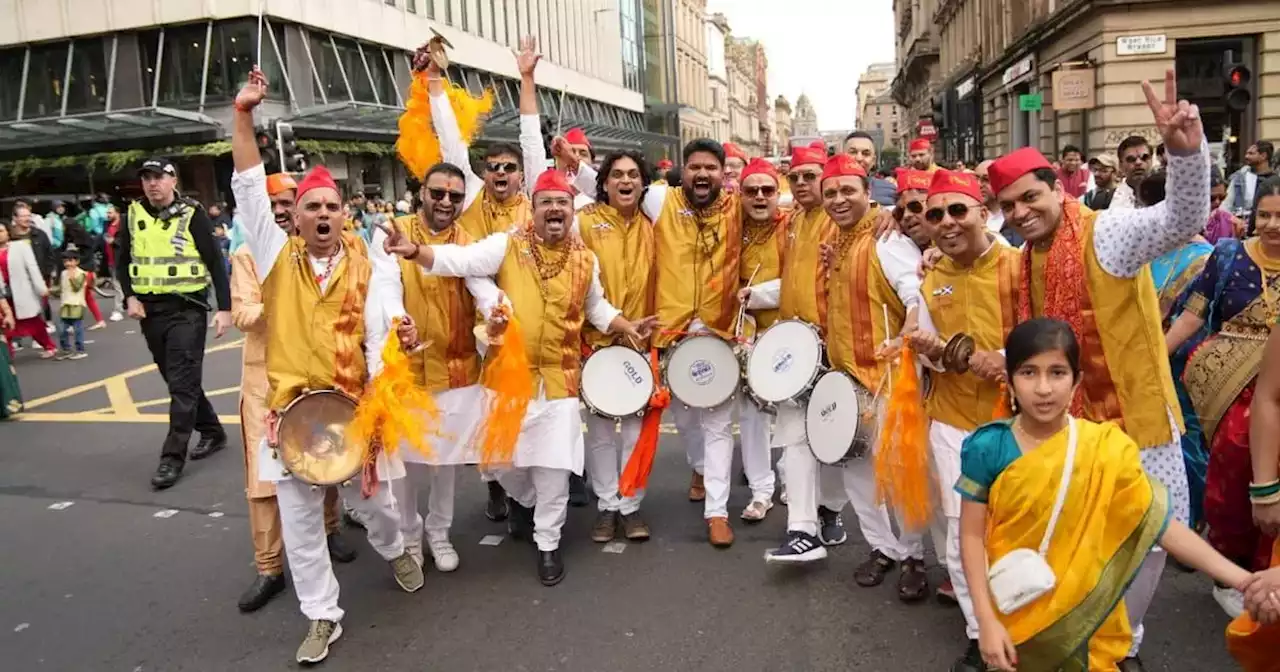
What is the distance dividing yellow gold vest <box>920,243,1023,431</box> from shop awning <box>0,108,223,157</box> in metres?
25.9

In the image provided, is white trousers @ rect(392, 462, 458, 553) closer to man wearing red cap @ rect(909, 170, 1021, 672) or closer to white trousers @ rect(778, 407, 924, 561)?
white trousers @ rect(778, 407, 924, 561)

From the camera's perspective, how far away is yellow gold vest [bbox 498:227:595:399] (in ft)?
16.2

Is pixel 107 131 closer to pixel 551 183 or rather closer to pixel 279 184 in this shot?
pixel 279 184

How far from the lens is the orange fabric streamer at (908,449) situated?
12.9ft

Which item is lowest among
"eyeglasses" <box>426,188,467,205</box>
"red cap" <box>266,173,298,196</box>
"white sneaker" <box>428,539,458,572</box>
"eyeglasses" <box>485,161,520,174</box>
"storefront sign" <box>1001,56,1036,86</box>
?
"white sneaker" <box>428,539,458,572</box>

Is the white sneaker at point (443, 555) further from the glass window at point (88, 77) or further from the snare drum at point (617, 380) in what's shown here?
the glass window at point (88, 77)

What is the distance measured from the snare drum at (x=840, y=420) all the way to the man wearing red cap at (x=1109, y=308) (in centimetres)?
100

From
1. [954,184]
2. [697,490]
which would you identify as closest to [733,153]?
[697,490]

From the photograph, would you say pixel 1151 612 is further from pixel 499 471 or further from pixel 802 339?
pixel 499 471

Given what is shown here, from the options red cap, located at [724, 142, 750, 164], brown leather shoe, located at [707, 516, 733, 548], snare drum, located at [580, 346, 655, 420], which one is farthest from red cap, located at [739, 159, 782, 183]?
red cap, located at [724, 142, 750, 164]

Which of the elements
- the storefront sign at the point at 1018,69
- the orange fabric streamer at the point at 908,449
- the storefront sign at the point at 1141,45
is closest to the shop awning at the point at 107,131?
the storefront sign at the point at 1018,69

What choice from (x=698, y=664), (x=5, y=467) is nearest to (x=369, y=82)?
(x=5, y=467)

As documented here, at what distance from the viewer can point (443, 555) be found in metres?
5.15

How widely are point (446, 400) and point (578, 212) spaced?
1354 mm
